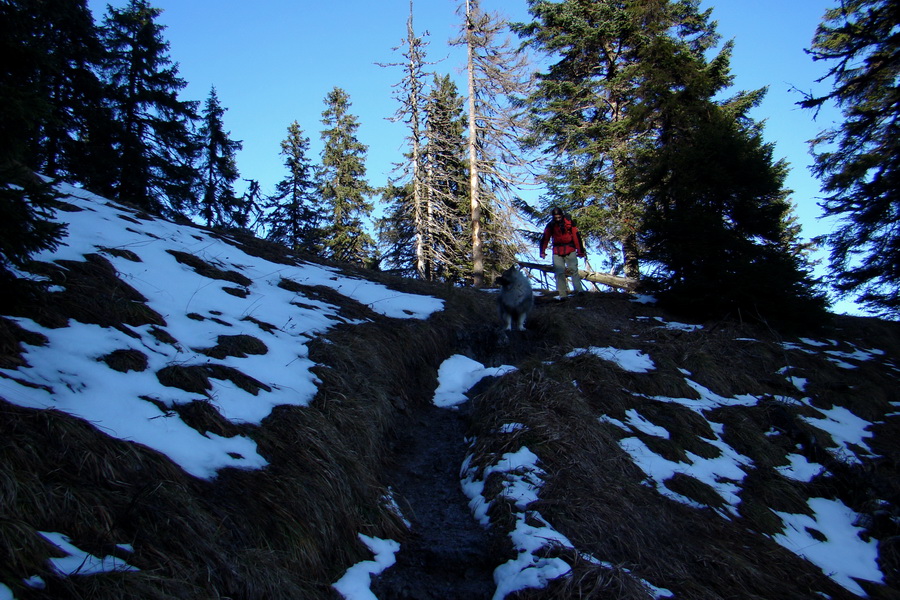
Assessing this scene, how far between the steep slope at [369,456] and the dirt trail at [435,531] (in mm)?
20

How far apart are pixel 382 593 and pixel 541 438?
220cm

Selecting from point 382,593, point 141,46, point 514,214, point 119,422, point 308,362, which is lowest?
point 382,593

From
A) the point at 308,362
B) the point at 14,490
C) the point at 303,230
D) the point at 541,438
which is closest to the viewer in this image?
the point at 14,490

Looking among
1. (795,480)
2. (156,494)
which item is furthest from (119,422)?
(795,480)

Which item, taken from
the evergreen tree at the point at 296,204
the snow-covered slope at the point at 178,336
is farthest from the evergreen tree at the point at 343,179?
the snow-covered slope at the point at 178,336

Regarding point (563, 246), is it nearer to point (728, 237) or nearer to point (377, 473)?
point (728, 237)

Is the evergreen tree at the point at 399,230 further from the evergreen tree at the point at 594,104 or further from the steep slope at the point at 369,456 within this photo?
the steep slope at the point at 369,456

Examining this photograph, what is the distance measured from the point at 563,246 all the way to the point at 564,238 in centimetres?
24

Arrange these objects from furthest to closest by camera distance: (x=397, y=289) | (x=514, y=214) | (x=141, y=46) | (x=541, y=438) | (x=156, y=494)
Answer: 1. (x=514, y=214)
2. (x=141, y=46)
3. (x=397, y=289)
4. (x=541, y=438)
5. (x=156, y=494)

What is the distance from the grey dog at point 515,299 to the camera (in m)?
9.02

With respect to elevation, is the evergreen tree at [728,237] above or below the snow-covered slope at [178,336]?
above

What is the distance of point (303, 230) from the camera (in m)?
30.4

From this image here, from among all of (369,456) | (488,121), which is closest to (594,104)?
(488,121)

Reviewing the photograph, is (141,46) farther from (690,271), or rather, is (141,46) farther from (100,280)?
(690,271)
